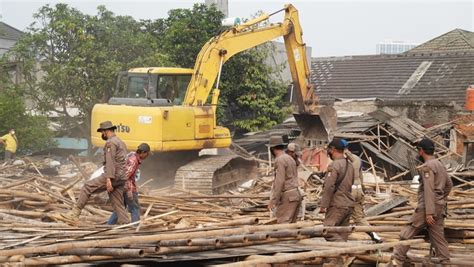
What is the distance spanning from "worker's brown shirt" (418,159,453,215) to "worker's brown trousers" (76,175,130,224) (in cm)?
470

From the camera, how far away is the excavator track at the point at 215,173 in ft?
61.2

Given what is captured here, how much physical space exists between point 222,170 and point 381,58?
2224 cm

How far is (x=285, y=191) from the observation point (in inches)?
470

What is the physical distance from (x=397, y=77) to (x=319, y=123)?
14.9 m

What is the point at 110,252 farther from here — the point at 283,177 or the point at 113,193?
the point at 113,193

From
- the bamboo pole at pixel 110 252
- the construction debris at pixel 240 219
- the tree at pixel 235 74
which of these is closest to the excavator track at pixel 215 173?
the construction debris at pixel 240 219

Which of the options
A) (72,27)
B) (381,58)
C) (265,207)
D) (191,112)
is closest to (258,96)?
(72,27)

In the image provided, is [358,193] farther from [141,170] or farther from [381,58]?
[381,58]

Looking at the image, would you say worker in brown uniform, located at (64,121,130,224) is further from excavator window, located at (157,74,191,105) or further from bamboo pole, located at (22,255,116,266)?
excavator window, located at (157,74,191,105)

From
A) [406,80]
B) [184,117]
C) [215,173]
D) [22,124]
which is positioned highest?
[406,80]

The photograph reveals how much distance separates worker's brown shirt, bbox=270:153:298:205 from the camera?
11.8 metres

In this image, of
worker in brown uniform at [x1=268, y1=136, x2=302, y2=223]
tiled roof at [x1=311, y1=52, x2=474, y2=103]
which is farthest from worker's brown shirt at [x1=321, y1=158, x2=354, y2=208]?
tiled roof at [x1=311, y1=52, x2=474, y2=103]

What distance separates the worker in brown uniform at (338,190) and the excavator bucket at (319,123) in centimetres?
1192

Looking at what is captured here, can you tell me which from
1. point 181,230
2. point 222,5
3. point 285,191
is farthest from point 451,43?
point 181,230
